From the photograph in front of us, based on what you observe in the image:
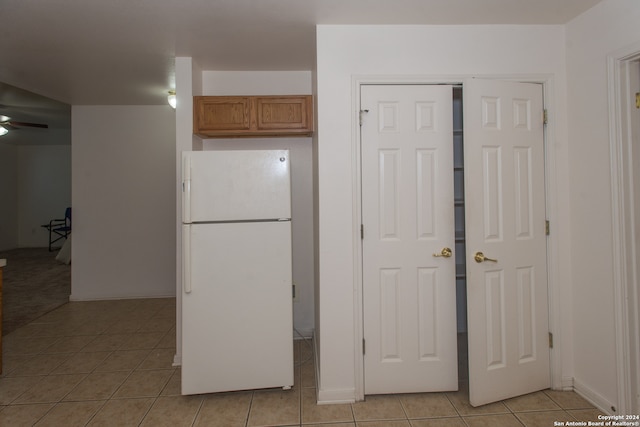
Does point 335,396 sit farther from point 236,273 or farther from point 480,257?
point 480,257

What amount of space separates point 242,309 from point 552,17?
2.82 meters

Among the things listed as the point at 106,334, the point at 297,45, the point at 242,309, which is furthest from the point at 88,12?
the point at 106,334

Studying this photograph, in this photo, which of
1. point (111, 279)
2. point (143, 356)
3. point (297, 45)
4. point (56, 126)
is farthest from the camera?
point (56, 126)

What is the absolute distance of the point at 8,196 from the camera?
7.85 metres

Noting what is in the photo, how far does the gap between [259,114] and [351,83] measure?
938 millimetres

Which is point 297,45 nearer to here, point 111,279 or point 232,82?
point 232,82

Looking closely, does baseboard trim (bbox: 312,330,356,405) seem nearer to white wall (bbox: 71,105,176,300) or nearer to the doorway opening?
the doorway opening

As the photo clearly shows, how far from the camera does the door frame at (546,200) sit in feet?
7.12

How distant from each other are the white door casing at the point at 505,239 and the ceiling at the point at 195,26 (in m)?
0.46

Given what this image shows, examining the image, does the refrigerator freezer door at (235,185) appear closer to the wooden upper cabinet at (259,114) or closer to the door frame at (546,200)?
the door frame at (546,200)

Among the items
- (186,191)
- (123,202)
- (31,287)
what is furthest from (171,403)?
(31,287)

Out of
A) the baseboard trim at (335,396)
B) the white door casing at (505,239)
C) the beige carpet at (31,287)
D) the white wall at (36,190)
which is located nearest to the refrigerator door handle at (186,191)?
the baseboard trim at (335,396)

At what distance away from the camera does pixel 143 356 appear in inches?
113

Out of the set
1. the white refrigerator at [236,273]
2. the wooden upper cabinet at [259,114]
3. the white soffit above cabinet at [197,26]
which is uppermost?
the white soffit above cabinet at [197,26]
